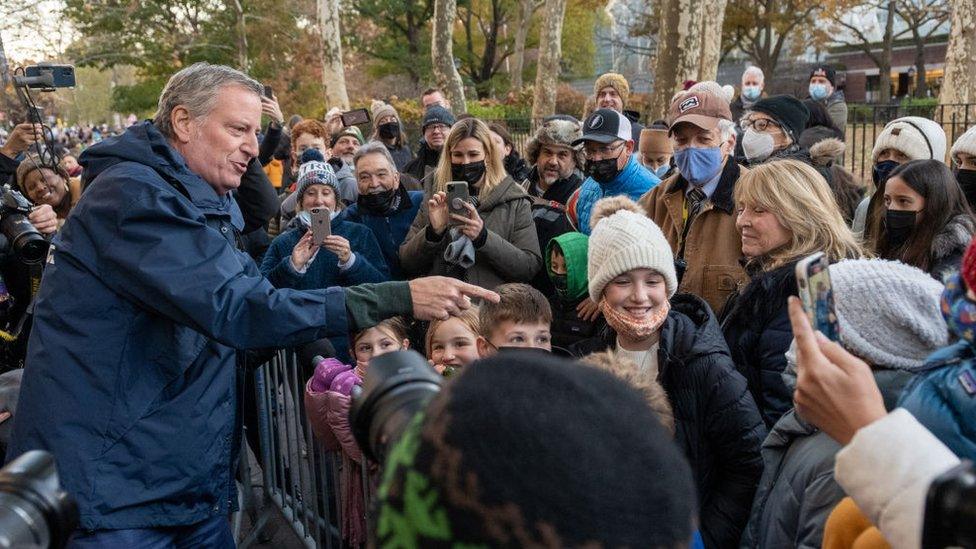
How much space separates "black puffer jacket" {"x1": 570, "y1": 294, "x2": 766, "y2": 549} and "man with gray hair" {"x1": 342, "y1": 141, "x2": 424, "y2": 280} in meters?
2.52

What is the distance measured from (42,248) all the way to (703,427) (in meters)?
3.31

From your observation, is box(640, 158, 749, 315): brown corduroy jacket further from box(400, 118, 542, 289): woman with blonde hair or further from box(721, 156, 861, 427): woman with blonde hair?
box(400, 118, 542, 289): woman with blonde hair

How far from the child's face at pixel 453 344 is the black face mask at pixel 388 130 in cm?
512

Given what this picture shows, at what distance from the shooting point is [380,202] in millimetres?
5062

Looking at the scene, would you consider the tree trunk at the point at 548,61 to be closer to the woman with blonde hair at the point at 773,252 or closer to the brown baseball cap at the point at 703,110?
the brown baseball cap at the point at 703,110

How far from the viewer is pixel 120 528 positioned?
2381 mm

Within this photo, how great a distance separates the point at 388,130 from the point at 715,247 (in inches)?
199

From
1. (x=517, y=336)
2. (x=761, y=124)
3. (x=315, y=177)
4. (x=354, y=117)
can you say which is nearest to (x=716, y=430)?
(x=517, y=336)

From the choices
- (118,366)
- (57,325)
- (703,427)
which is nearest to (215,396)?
(118,366)

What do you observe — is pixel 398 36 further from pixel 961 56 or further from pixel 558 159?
pixel 558 159

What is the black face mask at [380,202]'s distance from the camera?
5.06m

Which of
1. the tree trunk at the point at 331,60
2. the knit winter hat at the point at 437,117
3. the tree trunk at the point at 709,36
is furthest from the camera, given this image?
the tree trunk at the point at 331,60

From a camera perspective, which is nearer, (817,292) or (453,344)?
(817,292)


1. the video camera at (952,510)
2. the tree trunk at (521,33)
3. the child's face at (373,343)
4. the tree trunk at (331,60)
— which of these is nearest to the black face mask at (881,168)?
the child's face at (373,343)
